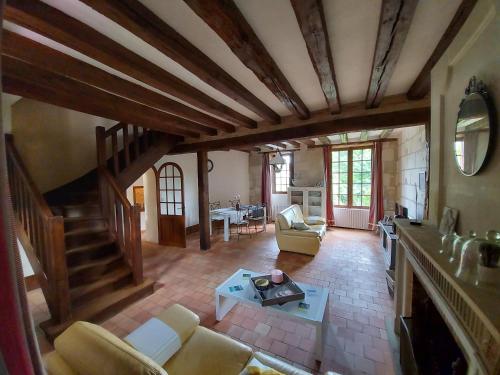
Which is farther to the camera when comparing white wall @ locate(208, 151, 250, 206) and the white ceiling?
white wall @ locate(208, 151, 250, 206)

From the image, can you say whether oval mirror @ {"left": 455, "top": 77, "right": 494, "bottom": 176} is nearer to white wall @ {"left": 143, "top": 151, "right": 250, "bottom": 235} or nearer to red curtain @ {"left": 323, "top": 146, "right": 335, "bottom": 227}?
red curtain @ {"left": 323, "top": 146, "right": 335, "bottom": 227}

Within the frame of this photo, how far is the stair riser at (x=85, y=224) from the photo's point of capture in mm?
2919

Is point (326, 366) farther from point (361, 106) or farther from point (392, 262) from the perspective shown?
point (361, 106)

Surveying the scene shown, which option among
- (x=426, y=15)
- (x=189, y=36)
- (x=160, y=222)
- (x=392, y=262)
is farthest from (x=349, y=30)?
(x=160, y=222)

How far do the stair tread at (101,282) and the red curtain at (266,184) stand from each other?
4763mm

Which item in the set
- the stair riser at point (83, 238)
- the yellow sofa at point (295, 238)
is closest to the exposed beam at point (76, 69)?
the stair riser at point (83, 238)

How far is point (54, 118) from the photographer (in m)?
3.47

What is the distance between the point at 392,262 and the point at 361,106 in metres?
2.14

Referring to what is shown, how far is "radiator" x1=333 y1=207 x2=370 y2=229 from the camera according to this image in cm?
568

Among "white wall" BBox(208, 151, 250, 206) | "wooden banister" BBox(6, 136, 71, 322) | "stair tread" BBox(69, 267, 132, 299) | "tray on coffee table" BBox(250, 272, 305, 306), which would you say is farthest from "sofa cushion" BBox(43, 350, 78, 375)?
"white wall" BBox(208, 151, 250, 206)

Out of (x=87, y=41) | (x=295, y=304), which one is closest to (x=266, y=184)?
(x=295, y=304)

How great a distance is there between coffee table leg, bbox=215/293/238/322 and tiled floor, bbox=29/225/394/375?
54mm

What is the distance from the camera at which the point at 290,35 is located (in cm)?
145

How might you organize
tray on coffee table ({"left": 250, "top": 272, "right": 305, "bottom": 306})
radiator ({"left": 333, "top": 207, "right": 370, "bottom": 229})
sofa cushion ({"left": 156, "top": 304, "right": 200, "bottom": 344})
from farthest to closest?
1. radiator ({"left": 333, "top": 207, "right": 370, "bottom": 229})
2. tray on coffee table ({"left": 250, "top": 272, "right": 305, "bottom": 306})
3. sofa cushion ({"left": 156, "top": 304, "right": 200, "bottom": 344})
